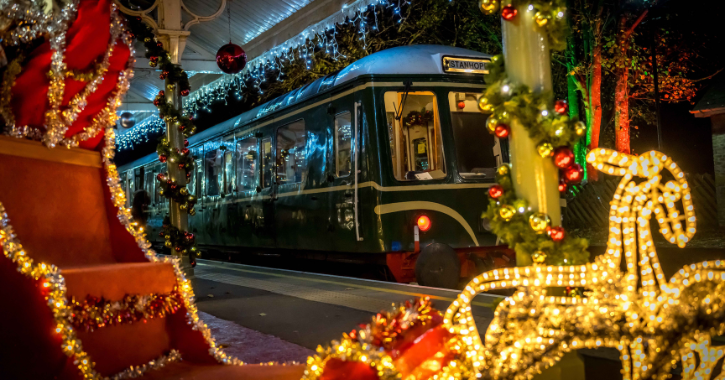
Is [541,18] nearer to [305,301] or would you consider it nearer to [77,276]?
[77,276]

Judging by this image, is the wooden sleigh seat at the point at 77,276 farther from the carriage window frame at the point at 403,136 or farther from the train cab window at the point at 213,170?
the train cab window at the point at 213,170

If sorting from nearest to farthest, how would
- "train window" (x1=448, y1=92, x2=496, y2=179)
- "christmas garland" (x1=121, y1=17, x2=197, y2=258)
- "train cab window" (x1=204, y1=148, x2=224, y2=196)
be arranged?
1. "christmas garland" (x1=121, y1=17, x2=197, y2=258)
2. "train window" (x1=448, y1=92, x2=496, y2=179)
3. "train cab window" (x1=204, y1=148, x2=224, y2=196)

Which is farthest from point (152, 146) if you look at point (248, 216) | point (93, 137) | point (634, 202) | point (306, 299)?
point (634, 202)

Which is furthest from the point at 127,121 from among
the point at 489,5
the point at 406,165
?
the point at 489,5

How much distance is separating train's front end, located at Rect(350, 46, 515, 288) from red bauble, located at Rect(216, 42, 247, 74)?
2046 mm

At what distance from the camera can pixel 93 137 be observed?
11.6 ft

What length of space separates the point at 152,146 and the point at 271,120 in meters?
16.6

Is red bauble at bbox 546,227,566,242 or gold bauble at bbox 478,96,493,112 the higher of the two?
gold bauble at bbox 478,96,493,112

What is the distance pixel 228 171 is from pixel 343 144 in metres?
4.87

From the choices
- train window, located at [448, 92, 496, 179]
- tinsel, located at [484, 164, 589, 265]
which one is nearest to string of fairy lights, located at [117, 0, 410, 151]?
train window, located at [448, 92, 496, 179]

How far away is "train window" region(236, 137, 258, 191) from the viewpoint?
39.3 ft

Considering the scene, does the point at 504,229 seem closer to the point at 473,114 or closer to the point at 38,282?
the point at 38,282

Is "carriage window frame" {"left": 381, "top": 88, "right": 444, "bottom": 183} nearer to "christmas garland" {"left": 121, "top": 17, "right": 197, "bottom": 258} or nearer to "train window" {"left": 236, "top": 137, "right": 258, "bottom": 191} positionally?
"christmas garland" {"left": 121, "top": 17, "right": 197, "bottom": 258}

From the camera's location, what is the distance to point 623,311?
2.63 meters
